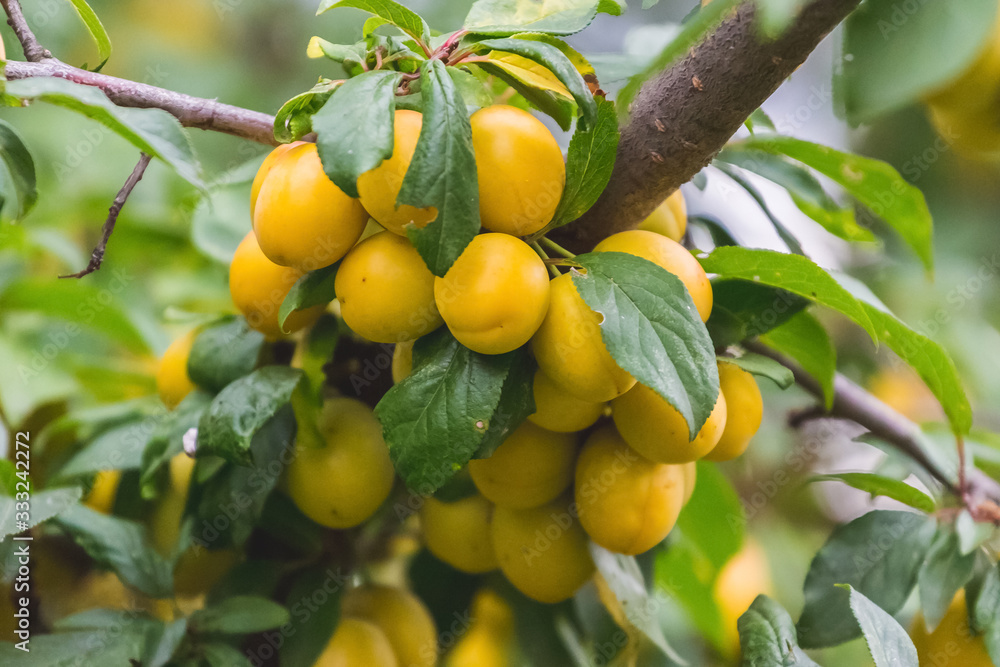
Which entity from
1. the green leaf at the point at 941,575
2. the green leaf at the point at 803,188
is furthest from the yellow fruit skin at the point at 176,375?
the green leaf at the point at 941,575

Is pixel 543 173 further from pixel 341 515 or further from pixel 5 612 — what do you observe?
pixel 5 612

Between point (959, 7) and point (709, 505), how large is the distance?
1.80ft

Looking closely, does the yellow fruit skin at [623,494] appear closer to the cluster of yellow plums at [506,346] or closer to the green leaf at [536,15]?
the cluster of yellow plums at [506,346]

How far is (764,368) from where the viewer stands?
22.0 inches

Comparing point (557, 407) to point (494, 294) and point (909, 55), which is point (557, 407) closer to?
point (494, 294)

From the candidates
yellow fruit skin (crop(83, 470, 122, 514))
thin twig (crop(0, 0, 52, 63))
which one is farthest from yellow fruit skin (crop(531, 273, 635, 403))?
yellow fruit skin (crop(83, 470, 122, 514))

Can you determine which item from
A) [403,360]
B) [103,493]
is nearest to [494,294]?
[403,360]

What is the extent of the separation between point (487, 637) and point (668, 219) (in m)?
0.50

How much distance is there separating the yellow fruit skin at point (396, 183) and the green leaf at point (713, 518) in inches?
18.4

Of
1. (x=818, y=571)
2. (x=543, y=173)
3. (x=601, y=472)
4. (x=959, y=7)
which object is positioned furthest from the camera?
(x=818, y=571)

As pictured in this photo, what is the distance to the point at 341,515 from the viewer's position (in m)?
0.64

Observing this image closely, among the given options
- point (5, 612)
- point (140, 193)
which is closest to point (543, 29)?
point (5, 612)

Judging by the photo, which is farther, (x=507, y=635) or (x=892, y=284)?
(x=892, y=284)

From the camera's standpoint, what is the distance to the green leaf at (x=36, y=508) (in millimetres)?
566
